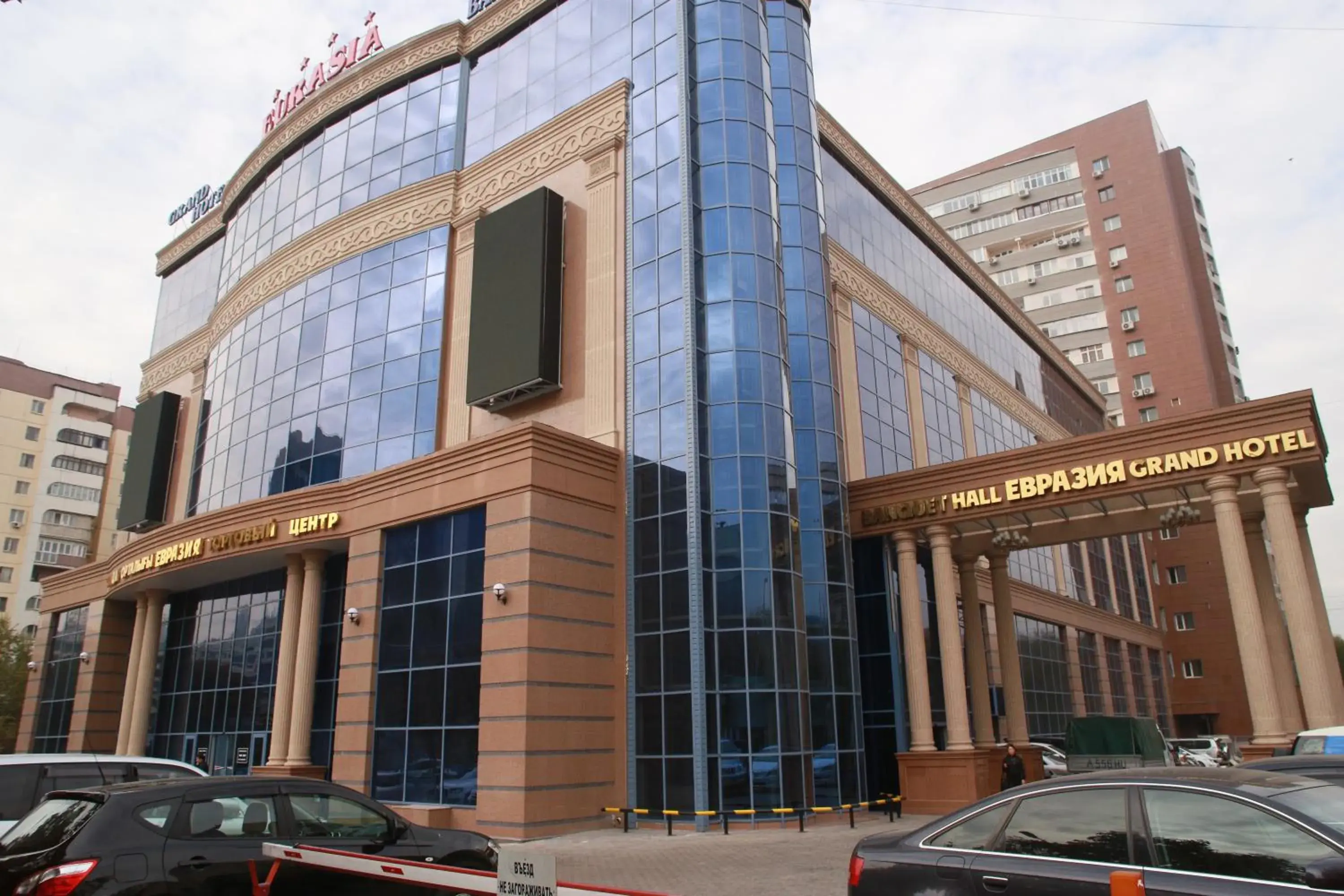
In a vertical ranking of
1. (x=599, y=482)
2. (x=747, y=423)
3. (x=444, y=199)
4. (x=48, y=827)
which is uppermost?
(x=444, y=199)

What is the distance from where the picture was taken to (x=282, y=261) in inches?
1340

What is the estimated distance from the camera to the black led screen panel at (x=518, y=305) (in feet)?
83.0

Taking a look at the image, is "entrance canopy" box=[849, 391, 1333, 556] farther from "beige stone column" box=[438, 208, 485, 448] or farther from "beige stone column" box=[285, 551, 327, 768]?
"beige stone column" box=[285, 551, 327, 768]

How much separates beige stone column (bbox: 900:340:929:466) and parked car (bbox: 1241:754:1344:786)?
76.9 feet

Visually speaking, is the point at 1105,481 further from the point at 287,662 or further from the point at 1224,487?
Result: the point at 287,662

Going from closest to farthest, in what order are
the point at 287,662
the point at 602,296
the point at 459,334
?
the point at 602,296 < the point at 287,662 < the point at 459,334

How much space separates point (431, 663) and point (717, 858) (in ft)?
31.8

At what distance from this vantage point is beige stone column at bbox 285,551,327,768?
2569cm

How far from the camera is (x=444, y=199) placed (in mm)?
30188

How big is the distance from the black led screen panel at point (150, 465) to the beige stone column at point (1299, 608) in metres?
37.3

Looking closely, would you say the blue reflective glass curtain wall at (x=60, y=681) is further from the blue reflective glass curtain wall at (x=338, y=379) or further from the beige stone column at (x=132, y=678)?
the blue reflective glass curtain wall at (x=338, y=379)

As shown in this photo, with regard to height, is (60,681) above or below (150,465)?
below

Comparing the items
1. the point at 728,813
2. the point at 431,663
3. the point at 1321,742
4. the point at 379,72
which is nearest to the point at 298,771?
the point at 431,663

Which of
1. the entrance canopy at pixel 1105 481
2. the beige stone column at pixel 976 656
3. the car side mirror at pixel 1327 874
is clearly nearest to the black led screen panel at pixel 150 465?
the entrance canopy at pixel 1105 481
